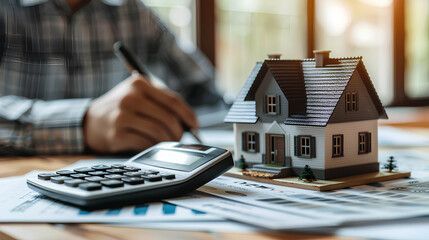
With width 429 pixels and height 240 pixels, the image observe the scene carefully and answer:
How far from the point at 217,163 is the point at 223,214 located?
123mm

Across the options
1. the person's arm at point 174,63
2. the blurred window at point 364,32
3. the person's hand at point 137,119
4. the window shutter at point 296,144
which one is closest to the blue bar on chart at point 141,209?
the window shutter at point 296,144

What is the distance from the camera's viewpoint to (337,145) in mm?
560

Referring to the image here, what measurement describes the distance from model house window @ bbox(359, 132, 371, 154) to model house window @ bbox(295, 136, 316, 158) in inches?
3.1

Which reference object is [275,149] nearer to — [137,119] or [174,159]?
[174,159]

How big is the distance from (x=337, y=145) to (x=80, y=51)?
3.42ft

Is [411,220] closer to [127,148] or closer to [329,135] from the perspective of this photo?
[329,135]

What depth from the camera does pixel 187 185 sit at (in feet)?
1.54

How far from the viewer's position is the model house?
0.55m

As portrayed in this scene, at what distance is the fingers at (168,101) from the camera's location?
86 centimetres

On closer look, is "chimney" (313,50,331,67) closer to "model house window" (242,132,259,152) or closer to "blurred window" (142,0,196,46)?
"model house window" (242,132,259,152)

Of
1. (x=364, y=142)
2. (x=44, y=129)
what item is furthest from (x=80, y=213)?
(x=44, y=129)

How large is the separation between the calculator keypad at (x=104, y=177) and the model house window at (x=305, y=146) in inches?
7.0

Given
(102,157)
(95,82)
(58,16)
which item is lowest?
(102,157)

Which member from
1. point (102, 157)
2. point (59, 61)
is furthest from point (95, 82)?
point (102, 157)
